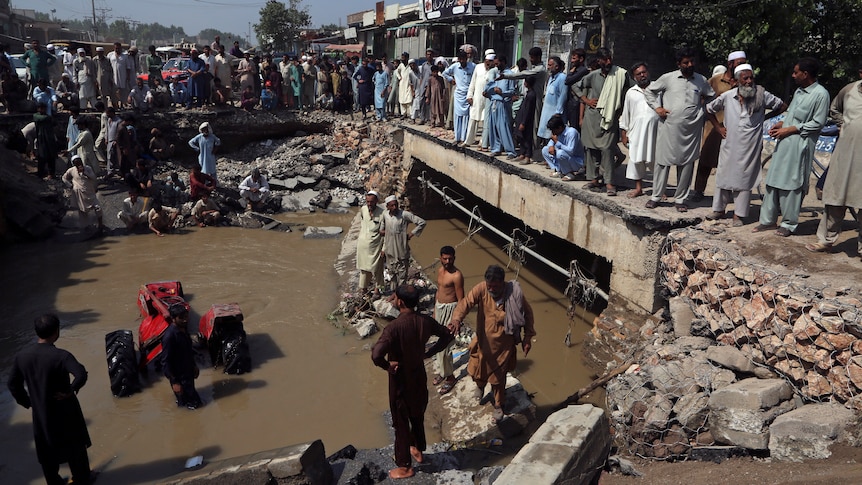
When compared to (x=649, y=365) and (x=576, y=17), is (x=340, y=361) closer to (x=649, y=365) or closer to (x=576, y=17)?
(x=649, y=365)

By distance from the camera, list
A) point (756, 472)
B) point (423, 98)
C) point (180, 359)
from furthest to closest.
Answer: point (423, 98) < point (180, 359) < point (756, 472)

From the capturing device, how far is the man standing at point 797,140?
206 inches

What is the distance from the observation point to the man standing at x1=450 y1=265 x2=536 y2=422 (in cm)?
516

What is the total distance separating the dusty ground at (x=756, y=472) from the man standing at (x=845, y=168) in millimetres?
2207

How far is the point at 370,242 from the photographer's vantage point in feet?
26.5

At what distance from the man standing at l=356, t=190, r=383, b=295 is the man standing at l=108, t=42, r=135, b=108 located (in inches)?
416

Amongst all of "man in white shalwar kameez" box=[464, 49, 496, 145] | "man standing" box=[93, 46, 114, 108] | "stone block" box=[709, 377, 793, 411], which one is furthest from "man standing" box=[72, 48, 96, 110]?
"stone block" box=[709, 377, 793, 411]

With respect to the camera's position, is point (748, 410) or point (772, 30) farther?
point (772, 30)

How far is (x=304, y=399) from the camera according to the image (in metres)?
6.55

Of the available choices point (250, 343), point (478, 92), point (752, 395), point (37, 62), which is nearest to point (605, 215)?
point (752, 395)

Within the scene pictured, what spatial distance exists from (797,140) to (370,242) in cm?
496

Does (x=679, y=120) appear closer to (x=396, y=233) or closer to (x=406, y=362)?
(x=396, y=233)

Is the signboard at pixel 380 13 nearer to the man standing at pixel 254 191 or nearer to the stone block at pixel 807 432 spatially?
the man standing at pixel 254 191

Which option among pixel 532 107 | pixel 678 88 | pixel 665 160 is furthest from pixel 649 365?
pixel 532 107
